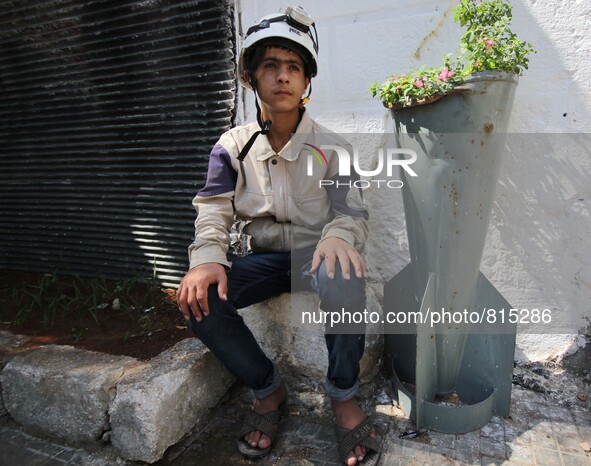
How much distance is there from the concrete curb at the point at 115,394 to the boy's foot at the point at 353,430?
0.71 meters

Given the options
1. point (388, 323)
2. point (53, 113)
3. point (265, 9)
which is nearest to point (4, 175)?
point (53, 113)

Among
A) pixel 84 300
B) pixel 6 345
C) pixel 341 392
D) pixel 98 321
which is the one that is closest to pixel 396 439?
pixel 341 392

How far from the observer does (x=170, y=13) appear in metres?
3.00

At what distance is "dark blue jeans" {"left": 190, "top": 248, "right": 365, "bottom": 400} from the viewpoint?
6.42 ft

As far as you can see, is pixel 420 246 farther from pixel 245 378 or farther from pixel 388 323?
pixel 245 378

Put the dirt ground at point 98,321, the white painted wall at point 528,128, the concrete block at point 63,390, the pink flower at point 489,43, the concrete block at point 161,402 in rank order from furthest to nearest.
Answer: the dirt ground at point 98,321 < the white painted wall at point 528,128 < the concrete block at point 63,390 < the concrete block at point 161,402 < the pink flower at point 489,43

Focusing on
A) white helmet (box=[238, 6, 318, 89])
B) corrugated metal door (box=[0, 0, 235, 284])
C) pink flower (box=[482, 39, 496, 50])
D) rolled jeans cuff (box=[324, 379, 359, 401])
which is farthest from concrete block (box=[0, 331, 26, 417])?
pink flower (box=[482, 39, 496, 50])

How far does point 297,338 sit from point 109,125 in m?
2.22

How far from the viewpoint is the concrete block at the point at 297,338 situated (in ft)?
7.89

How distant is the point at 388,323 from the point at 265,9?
2.05 m

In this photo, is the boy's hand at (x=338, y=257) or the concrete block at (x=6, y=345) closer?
the boy's hand at (x=338, y=257)

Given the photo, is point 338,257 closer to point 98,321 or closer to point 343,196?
point 343,196

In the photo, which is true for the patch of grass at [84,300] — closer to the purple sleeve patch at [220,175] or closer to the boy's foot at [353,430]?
the purple sleeve patch at [220,175]

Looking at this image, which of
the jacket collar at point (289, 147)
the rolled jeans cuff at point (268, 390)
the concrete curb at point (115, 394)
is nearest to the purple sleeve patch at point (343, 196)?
the jacket collar at point (289, 147)
